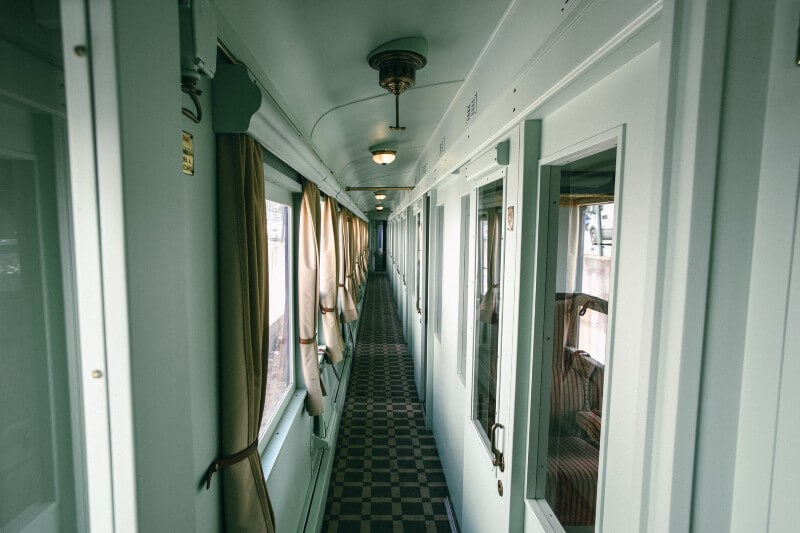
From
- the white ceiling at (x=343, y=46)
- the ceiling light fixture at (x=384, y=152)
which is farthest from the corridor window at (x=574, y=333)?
the ceiling light fixture at (x=384, y=152)

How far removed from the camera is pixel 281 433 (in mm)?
2402

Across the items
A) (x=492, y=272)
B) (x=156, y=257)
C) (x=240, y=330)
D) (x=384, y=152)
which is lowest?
(x=240, y=330)

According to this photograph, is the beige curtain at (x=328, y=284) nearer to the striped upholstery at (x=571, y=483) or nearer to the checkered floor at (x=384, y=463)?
the checkered floor at (x=384, y=463)

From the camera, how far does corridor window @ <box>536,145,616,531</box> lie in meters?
1.65

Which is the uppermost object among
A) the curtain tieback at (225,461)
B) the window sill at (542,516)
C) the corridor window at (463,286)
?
the corridor window at (463,286)

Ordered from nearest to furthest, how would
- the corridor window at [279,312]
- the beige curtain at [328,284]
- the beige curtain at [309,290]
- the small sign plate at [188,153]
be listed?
the small sign plate at [188,153], the corridor window at [279,312], the beige curtain at [309,290], the beige curtain at [328,284]

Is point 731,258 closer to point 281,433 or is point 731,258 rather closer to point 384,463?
point 281,433

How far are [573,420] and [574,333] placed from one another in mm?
479

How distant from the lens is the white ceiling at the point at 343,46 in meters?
1.60

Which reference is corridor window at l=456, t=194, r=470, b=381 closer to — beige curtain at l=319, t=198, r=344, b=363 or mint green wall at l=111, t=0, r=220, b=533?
beige curtain at l=319, t=198, r=344, b=363

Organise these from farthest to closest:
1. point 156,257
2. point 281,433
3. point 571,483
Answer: point 281,433 → point 571,483 → point 156,257

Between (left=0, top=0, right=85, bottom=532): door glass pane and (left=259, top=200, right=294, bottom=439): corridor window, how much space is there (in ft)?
5.84

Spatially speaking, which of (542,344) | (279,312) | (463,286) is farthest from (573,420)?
(279,312)

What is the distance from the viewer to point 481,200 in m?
2.55
